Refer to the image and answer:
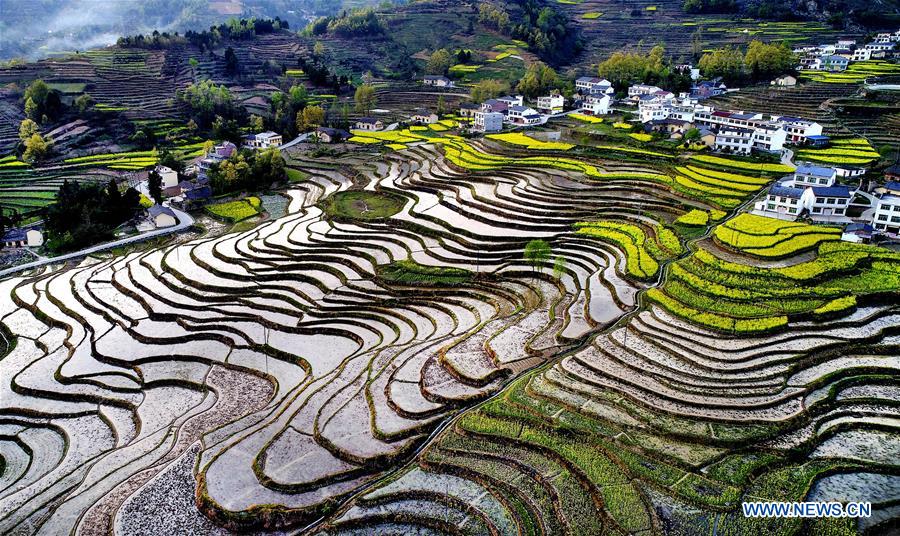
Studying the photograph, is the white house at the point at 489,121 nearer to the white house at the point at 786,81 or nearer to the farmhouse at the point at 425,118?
the farmhouse at the point at 425,118

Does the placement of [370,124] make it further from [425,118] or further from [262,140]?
[262,140]

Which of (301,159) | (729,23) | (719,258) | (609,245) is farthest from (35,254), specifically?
(729,23)

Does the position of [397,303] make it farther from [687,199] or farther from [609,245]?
[687,199]

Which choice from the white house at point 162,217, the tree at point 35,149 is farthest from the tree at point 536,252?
the tree at point 35,149

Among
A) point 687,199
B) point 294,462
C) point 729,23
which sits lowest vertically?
point 294,462

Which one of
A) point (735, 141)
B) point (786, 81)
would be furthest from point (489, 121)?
point (786, 81)

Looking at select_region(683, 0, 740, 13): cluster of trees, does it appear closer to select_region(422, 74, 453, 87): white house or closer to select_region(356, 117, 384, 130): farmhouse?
select_region(422, 74, 453, 87): white house
